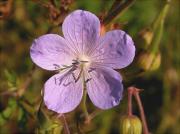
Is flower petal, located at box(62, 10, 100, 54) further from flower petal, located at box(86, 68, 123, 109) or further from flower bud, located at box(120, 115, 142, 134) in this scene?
flower bud, located at box(120, 115, 142, 134)

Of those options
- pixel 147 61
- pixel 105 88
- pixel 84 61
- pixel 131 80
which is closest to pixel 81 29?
pixel 84 61

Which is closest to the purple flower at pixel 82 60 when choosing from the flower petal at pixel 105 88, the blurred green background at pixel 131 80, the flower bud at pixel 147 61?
the flower petal at pixel 105 88

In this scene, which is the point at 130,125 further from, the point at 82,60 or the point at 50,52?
the point at 50,52

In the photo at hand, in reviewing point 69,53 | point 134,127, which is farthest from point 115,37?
point 134,127

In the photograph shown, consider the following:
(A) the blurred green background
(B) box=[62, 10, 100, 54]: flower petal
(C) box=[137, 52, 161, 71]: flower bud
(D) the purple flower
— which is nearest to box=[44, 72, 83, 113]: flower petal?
(D) the purple flower

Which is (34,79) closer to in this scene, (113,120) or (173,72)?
(113,120)
